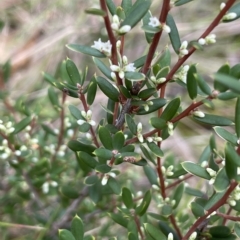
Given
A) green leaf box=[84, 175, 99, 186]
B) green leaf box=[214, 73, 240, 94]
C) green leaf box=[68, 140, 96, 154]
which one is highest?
green leaf box=[214, 73, 240, 94]

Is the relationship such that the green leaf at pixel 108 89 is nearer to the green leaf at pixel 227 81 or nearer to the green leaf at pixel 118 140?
the green leaf at pixel 118 140

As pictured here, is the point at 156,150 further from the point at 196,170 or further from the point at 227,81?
the point at 227,81

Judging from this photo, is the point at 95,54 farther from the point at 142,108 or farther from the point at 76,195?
the point at 76,195

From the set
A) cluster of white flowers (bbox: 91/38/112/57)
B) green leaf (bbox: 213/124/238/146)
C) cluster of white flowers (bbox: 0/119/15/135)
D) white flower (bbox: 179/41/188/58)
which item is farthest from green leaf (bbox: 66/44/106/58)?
cluster of white flowers (bbox: 0/119/15/135)

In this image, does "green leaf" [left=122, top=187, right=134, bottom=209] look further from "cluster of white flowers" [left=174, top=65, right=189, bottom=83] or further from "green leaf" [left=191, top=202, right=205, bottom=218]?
"cluster of white flowers" [left=174, top=65, right=189, bottom=83]

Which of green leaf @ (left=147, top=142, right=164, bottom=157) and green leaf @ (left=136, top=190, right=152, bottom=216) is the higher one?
green leaf @ (left=147, top=142, right=164, bottom=157)

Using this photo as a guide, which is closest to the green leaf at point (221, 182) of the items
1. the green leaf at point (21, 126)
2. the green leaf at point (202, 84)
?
the green leaf at point (202, 84)
